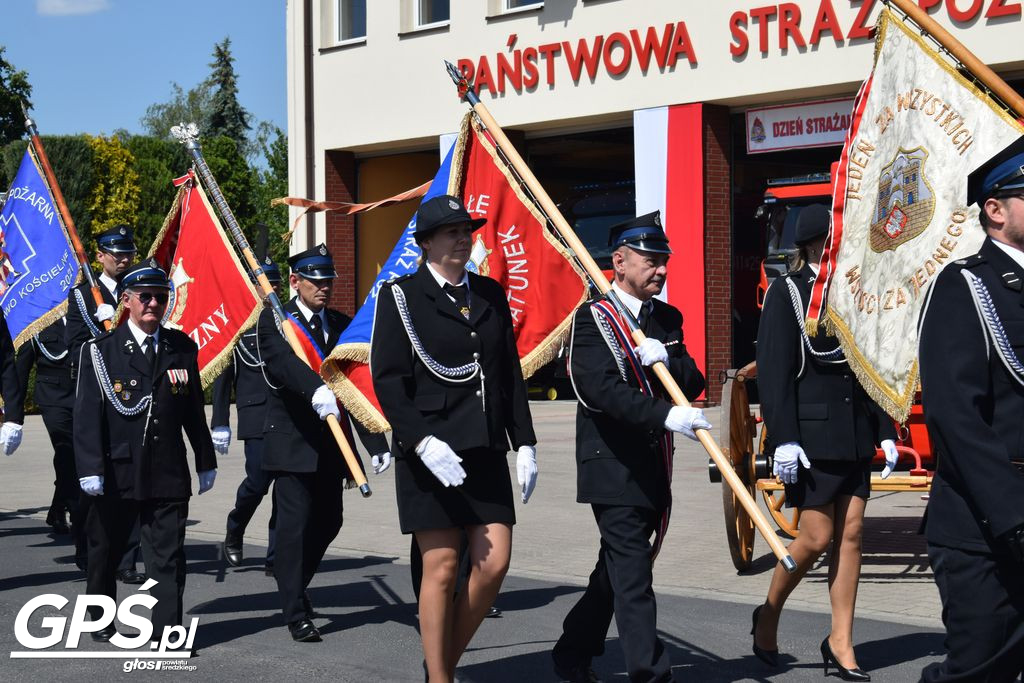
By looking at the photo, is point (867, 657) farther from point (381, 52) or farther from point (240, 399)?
point (381, 52)

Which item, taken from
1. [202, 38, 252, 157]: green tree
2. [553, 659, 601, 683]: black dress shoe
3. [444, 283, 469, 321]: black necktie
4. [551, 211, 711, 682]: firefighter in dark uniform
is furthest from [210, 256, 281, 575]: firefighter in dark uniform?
[202, 38, 252, 157]: green tree

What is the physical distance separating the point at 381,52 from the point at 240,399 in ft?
53.1

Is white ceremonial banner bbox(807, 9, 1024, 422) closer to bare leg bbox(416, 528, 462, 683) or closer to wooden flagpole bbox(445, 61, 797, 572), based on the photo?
wooden flagpole bbox(445, 61, 797, 572)

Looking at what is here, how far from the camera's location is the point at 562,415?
2072cm

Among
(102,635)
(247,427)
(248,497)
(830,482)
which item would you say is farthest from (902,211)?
(247,427)

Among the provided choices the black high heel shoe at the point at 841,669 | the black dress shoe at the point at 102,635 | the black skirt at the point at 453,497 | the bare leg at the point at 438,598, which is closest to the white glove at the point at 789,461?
the black high heel shoe at the point at 841,669

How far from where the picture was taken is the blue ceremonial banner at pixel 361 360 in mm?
7020

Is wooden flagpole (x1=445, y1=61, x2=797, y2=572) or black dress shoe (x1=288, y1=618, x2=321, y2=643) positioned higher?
wooden flagpole (x1=445, y1=61, x2=797, y2=572)

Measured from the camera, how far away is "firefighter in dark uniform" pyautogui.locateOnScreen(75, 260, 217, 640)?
6.93 meters

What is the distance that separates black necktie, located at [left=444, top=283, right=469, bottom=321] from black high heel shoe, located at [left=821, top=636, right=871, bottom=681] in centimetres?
200

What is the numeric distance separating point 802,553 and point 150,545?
2.93m

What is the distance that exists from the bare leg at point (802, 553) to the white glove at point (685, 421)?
0.96 m

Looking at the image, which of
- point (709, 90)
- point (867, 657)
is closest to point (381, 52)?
point (709, 90)

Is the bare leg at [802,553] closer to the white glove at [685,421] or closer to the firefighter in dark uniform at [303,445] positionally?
the white glove at [685,421]
